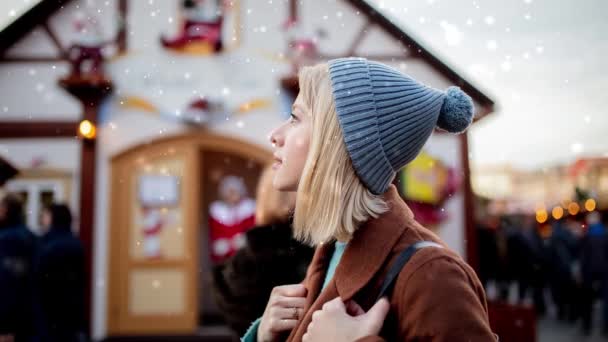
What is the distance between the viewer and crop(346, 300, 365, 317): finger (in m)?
1.08

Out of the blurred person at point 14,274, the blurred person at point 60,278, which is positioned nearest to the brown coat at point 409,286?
the blurred person at point 14,274

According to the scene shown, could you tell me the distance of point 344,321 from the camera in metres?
1.05

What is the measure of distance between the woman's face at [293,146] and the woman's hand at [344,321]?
12.7 inches

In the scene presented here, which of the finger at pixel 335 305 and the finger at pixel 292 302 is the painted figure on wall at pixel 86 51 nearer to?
the finger at pixel 292 302

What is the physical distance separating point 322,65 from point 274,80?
224 inches

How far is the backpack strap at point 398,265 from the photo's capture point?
1042mm

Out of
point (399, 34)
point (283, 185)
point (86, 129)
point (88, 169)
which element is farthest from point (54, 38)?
point (283, 185)

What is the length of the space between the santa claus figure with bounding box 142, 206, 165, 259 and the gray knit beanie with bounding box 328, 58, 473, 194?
607 centimetres

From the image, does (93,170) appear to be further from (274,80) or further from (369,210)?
(369,210)

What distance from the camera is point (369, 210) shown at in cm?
118

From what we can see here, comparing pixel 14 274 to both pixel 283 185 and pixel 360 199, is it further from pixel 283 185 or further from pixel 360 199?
pixel 360 199

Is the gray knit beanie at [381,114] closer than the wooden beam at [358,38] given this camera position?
Yes

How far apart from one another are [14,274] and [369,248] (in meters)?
3.57

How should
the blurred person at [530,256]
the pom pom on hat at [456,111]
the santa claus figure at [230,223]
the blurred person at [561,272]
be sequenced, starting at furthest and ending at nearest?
the blurred person at [530,256] → the blurred person at [561,272] → the santa claus figure at [230,223] → the pom pom on hat at [456,111]
